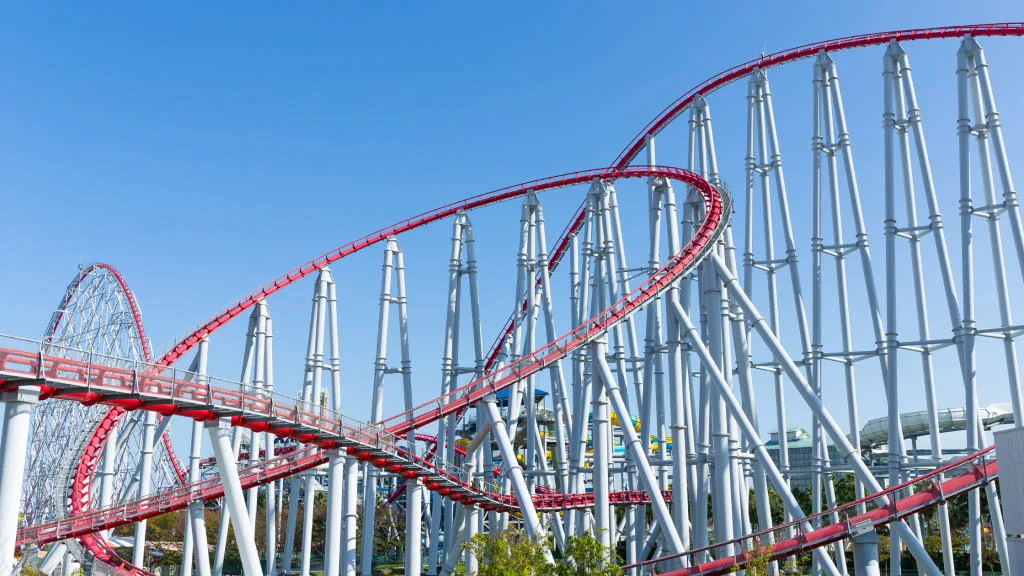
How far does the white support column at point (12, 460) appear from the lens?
11.6 metres

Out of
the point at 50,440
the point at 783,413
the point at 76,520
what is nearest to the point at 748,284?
the point at 783,413

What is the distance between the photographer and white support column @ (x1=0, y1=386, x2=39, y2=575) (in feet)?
38.0

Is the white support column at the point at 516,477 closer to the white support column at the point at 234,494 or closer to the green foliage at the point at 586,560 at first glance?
the green foliage at the point at 586,560

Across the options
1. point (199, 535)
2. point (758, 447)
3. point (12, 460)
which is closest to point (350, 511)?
point (199, 535)

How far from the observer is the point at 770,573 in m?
17.1

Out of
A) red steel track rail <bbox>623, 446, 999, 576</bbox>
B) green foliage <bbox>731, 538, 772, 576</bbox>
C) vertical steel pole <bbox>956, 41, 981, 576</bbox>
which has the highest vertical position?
vertical steel pole <bbox>956, 41, 981, 576</bbox>

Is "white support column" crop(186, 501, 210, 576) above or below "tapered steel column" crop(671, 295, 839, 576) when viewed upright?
below

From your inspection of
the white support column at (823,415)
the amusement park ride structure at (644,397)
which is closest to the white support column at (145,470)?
the amusement park ride structure at (644,397)

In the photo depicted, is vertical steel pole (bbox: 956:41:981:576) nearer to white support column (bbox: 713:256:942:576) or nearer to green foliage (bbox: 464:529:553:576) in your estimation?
white support column (bbox: 713:256:942:576)

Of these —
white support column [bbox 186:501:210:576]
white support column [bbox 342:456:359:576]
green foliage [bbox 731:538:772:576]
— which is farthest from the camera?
white support column [bbox 186:501:210:576]

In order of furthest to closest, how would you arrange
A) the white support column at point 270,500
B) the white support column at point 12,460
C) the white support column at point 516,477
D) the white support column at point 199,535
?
the white support column at point 270,500
the white support column at point 199,535
the white support column at point 516,477
the white support column at point 12,460

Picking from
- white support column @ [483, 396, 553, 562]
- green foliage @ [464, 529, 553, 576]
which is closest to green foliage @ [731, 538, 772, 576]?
green foliage @ [464, 529, 553, 576]

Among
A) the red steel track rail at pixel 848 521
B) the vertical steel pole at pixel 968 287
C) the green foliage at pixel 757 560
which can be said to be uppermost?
the vertical steel pole at pixel 968 287

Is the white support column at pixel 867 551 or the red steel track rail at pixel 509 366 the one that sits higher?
Result: the red steel track rail at pixel 509 366
